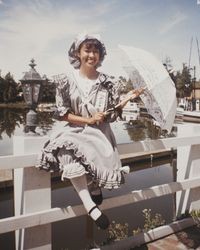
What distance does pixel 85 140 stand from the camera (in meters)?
2.32

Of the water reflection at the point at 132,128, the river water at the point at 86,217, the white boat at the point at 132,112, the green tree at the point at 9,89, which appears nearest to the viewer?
the river water at the point at 86,217

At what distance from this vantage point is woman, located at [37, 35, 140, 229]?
226 cm

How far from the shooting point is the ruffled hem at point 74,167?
7.33 ft

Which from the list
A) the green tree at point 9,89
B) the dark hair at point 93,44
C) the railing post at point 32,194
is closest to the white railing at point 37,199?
the railing post at point 32,194

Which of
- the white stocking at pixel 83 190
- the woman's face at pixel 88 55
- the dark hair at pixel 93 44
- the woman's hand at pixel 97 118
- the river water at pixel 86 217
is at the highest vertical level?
the dark hair at pixel 93 44

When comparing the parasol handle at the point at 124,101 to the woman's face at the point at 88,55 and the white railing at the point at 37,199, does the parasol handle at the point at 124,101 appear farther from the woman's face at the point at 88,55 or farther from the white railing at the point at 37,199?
the white railing at the point at 37,199

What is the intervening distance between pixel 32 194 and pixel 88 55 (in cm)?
104

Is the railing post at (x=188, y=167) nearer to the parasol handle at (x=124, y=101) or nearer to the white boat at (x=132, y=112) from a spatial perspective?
the parasol handle at (x=124, y=101)

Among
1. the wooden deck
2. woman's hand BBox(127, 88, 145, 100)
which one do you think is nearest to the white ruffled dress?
woman's hand BBox(127, 88, 145, 100)

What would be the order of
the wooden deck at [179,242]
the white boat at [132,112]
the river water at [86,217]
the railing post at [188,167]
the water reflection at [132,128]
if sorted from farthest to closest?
the white boat at [132,112] → the water reflection at [132,128] → the river water at [86,217] → the railing post at [188,167] → the wooden deck at [179,242]

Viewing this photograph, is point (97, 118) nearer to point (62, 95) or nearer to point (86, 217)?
point (62, 95)

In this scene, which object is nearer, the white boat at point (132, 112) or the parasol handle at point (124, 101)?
the parasol handle at point (124, 101)

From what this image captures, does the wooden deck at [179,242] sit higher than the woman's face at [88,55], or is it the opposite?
the woman's face at [88,55]

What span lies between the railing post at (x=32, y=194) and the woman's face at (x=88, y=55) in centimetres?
61
